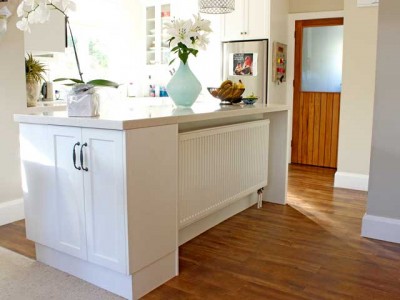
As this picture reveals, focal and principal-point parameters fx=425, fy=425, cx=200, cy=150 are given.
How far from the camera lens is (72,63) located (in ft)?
18.2

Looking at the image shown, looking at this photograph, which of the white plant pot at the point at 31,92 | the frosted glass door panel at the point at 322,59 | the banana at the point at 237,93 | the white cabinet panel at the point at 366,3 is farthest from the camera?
the frosted glass door panel at the point at 322,59

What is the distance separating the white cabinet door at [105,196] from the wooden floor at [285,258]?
1.08 ft

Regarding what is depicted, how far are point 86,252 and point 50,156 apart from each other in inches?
22.8

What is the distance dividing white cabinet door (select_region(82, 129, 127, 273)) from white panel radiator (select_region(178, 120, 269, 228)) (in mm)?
617

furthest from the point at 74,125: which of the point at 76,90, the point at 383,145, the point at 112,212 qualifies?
the point at 383,145

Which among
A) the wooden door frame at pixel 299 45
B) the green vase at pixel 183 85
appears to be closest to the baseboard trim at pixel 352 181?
the wooden door frame at pixel 299 45

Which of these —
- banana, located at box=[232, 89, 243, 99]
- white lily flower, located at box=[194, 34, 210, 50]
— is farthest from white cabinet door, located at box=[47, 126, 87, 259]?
banana, located at box=[232, 89, 243, 99]

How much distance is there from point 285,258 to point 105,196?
1.29 m

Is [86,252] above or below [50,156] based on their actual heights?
→ below

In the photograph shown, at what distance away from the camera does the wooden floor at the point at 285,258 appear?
7.66ft

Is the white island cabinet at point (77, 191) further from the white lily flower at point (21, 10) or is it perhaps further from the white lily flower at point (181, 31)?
the white lily flower at point (181, 31)

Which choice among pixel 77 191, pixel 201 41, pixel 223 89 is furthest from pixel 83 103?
pixel 223 89

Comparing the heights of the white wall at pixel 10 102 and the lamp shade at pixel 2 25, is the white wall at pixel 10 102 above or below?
below

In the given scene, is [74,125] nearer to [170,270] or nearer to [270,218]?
[170,270]
